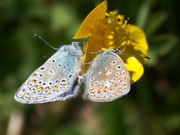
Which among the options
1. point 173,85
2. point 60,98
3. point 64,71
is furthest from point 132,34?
point 173,85

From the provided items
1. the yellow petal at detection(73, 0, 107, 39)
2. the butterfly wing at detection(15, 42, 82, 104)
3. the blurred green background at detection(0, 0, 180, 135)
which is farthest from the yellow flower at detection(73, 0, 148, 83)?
the blurred green background at detection(0, 0, 180, 135)

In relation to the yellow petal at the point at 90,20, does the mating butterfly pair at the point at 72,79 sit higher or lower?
lower

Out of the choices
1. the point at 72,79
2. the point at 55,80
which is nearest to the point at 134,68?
the point at 72,79

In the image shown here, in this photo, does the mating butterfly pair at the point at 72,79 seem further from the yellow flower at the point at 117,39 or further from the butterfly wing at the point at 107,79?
the yellow flower at the point at 117,39

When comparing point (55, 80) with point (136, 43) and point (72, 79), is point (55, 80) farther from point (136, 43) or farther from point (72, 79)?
point (136, 43)

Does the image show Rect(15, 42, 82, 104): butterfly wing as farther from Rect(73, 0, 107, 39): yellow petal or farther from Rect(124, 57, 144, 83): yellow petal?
Rect(124, 57, 144, 83): yellow petal

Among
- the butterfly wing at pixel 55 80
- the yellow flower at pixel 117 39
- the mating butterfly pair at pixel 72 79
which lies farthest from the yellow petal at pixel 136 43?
the butterfly wing at pixel 55 80
